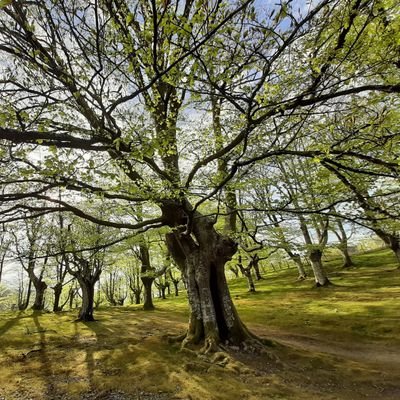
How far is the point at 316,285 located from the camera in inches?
897

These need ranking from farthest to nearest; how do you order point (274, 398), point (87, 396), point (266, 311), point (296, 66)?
point (266, 311)
point (87, 396)
point (274, 398)
point (296, 66)

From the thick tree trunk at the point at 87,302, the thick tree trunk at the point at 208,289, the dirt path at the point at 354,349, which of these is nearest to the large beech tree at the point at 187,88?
the thick tree trunk at the point at 208,289

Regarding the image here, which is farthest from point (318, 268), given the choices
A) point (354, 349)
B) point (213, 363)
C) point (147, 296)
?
point (213, 363)

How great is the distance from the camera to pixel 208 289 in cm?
962

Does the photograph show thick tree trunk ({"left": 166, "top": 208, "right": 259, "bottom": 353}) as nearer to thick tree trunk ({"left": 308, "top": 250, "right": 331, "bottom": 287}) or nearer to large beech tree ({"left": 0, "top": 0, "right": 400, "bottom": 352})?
large beech tree ({"left": 0, "top": 0, "right": 400, "bottom": 352})

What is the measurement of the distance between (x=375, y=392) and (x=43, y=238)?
72.6 feet

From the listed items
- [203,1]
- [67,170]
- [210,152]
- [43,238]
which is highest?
[43,238]

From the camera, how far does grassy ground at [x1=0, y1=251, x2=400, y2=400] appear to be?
21.5 feet

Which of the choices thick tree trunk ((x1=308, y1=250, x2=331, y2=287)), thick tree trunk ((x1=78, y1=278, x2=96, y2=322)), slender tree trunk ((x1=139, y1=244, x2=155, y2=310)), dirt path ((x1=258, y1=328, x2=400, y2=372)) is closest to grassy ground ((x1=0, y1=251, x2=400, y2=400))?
dirt path ((x1=258, y1=328, x2=400, y2=372))

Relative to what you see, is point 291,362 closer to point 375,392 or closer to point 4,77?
point 375,392

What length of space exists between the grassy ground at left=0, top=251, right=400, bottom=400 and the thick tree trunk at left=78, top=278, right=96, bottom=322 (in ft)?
4.23

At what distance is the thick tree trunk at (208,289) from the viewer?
9.28m

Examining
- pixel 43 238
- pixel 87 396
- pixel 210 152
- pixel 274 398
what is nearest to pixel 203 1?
pixel 210 152

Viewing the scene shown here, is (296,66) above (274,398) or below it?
above
